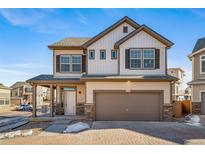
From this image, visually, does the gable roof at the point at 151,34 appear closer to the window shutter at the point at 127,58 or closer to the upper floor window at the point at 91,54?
the window shutter at the point at 127,58

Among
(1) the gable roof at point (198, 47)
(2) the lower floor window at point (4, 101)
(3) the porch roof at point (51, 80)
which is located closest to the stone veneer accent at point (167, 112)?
(3) the porch roof at point (51, 80)

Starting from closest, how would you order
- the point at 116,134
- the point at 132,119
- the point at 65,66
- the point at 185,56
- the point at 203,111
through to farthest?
1. the point at 116,134
2. the point at 132,119
3. the point at 65,66
4. the point at 203,111
5. the point at 185,56

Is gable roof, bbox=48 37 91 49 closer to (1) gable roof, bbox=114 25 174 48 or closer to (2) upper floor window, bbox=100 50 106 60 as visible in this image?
(2) upper floor window, bbox=100 50 106 60

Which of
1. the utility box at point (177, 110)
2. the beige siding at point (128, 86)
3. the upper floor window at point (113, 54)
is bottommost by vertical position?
the utility box at point (177, 110)

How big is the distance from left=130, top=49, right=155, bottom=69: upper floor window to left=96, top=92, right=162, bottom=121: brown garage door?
2105 mm

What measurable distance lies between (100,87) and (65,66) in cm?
471

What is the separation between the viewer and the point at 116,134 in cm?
1284

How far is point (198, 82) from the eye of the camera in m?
23.4

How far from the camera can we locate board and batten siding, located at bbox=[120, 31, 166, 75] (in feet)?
62.7

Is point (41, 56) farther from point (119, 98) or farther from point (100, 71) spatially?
point (119, 98)

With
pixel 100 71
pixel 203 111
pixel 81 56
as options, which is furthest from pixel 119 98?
pixel 203 111

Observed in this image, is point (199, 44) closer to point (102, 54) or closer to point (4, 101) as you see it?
point (102, 54)

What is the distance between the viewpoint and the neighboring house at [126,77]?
18578 mm

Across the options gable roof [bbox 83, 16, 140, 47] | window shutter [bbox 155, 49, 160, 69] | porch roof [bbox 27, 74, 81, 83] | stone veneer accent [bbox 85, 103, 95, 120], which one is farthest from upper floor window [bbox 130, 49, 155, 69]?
porch roof [bbox 27, 74, 81, 83]
